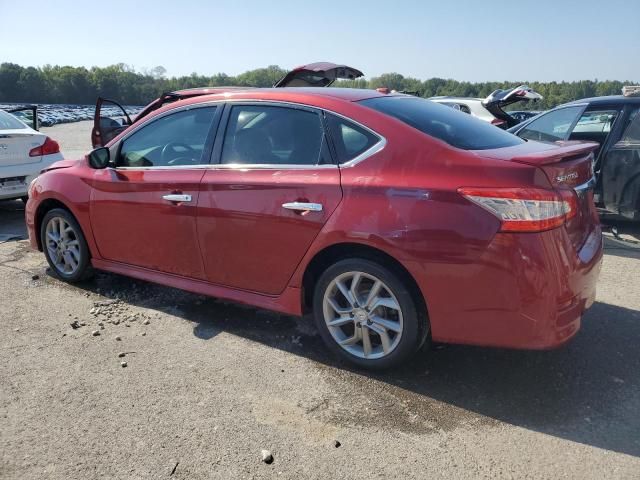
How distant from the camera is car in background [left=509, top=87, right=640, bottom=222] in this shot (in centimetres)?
616

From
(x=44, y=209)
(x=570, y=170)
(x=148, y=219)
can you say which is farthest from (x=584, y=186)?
(x=44, y=209)

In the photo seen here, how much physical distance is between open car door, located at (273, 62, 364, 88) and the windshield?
13.6 ft

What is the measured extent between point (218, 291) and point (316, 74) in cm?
394

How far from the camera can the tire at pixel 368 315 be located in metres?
3.11

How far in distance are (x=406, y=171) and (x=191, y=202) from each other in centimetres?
163

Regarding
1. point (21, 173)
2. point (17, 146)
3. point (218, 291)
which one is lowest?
point (218, 291)

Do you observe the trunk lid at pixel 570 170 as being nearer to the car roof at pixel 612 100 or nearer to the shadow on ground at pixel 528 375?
the shadow on ground at pixel 528 375

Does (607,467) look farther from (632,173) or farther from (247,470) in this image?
(632,173)

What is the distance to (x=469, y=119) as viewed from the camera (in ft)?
12.4

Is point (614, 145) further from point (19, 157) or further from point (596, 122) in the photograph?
point (19, 157)

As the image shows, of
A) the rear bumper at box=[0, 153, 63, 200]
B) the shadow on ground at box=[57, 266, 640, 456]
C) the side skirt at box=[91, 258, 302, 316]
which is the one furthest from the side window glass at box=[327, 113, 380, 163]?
the rear bumper at box=[0, 153, 63, 200]

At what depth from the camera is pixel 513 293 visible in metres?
2.78

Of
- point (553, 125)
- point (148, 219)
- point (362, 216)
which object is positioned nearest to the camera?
point (362, 216)

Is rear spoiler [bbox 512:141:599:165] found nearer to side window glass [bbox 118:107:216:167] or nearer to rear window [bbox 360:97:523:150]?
rear window [bbox 360:97:523:150]
